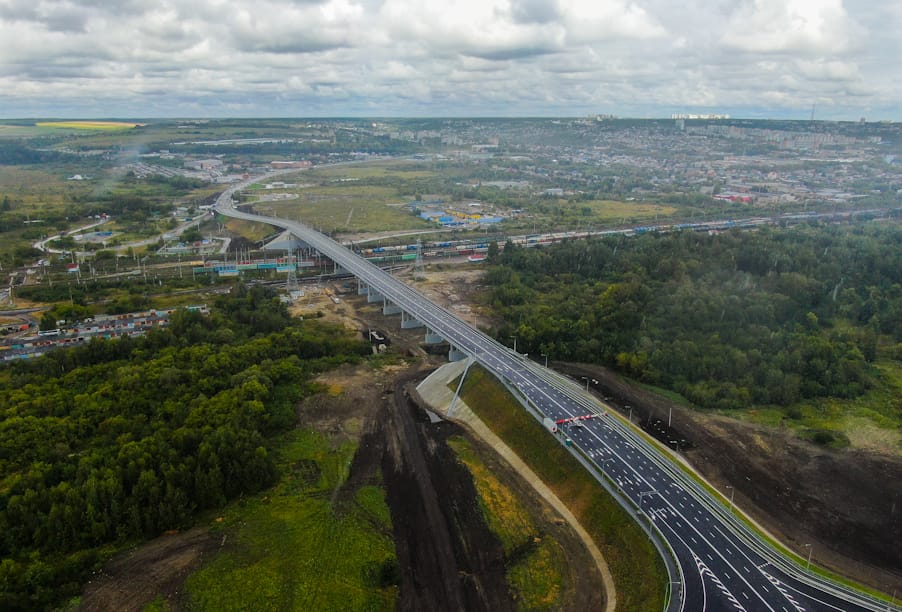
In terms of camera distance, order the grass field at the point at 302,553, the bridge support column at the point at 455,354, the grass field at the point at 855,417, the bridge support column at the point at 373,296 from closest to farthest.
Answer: the grass field at the point at 302,553
the grass field at the point at 855,417
the bridge support column at the point at 455,354
the bridge support column at the point at 373,296

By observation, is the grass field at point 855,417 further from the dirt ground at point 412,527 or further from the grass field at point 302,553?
the grass field at point 302,553

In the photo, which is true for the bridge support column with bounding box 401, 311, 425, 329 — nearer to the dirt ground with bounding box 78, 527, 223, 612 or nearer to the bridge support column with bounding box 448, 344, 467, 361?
the bridge support column with bounding box 448, 344, 467, 361

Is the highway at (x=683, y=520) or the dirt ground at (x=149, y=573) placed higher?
the highway at (x=683, y=520)

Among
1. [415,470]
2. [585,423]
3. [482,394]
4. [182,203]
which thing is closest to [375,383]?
[482,394]

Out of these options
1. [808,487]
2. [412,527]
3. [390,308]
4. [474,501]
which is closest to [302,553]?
[412,527]

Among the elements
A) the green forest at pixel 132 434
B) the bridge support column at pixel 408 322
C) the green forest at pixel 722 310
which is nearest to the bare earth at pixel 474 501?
the green forest at pixel 132 434

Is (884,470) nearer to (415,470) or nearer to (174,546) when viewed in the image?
(415,470)
